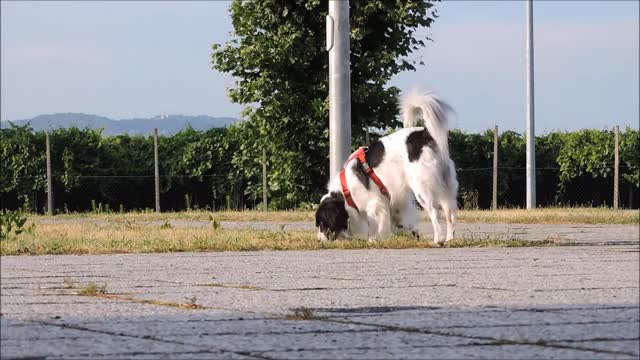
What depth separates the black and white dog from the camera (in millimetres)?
13672

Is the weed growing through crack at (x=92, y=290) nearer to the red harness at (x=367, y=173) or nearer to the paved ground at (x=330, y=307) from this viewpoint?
the paved ground at (x=330, y=307)

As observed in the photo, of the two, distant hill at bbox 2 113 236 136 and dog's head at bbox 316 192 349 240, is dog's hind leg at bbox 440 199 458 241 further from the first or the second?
distant hill at bbox 2 113 236 136

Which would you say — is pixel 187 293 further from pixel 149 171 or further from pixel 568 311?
pixel 149 171

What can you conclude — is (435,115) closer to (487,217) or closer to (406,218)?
(406,218)

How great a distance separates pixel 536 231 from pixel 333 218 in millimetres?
3814

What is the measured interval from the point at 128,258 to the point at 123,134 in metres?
17.2

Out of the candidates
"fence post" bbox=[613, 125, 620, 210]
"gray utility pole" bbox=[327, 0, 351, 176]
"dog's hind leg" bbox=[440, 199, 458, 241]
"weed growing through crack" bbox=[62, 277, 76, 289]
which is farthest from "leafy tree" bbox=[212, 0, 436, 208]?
"weed growing through crack" bbox=[62, 277, 76, 289]

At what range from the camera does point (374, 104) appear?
25.2 m

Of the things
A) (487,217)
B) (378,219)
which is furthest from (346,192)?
(487,217)

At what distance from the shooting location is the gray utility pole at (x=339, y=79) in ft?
53.4

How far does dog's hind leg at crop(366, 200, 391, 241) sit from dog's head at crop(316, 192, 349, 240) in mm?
308

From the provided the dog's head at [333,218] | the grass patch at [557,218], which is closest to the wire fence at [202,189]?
the grass patch at [557,218]

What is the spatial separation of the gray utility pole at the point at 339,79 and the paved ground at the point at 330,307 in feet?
12.3

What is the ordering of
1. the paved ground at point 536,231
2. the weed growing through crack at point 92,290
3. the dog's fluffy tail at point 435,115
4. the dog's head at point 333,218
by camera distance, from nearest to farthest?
the weed growing through crack at point 92,290, the dog's fluffy tail at point 435,115, the dog's head at point 333,218, the paved ground at point 536,231
